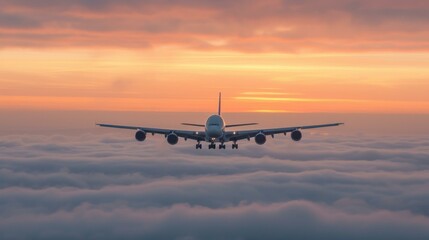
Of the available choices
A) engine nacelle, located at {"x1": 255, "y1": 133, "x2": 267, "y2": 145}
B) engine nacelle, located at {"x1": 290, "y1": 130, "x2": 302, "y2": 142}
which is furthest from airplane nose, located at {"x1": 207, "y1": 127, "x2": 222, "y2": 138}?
engine nacelle, located at {"x1": 290, "y1": 130, "x2": 302, "y2": 142}

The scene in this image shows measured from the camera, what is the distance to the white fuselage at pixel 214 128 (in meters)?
122

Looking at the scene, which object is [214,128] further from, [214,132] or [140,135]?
[140,135]

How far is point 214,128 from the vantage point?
401 feet

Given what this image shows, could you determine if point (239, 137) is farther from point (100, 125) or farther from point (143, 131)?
point (100, 125)

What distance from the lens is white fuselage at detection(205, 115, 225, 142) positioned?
402 ft

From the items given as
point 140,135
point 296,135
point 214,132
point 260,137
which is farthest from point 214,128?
point 296,135

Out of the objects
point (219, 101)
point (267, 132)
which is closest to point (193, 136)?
point (267, 132)

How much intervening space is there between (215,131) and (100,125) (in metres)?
25.2

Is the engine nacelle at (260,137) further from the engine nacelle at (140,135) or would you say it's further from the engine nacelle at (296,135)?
the engine nacelle at (140,135)

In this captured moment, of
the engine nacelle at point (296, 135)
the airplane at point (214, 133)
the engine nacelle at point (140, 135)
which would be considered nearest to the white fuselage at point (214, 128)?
the airplane at point (214, 133)

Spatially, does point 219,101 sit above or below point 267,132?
above

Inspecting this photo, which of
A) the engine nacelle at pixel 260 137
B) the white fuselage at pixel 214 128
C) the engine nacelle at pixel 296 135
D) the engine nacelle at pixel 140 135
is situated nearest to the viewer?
the engine nacelle at pixel 260 137

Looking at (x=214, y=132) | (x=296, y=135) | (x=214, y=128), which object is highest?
(x=214, y=128)

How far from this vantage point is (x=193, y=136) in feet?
421
